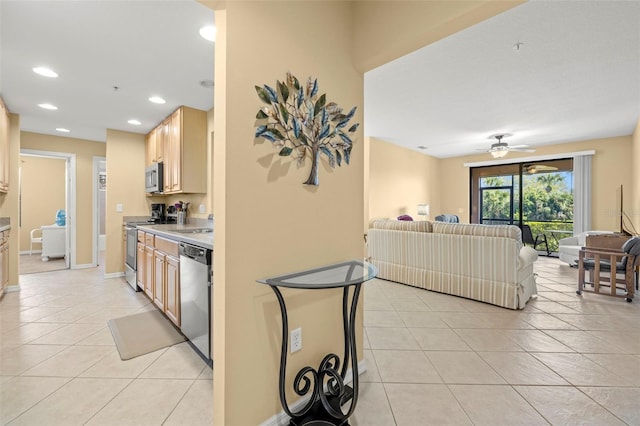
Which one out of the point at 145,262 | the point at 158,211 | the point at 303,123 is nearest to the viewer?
the point at 303,123

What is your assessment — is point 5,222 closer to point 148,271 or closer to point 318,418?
point 148,271

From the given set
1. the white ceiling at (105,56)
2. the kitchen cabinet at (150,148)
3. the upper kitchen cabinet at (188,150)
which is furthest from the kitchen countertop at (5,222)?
the upper kitchen cabinet at (188,150)

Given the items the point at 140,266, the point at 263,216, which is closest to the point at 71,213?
the point at 140,266

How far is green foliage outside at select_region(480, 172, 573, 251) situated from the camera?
6.50 m

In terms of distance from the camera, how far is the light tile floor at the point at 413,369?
1607mm

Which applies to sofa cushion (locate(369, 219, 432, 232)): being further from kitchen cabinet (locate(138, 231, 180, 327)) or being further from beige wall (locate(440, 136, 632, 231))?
beige wall (locate(440, 136, 632, 231))

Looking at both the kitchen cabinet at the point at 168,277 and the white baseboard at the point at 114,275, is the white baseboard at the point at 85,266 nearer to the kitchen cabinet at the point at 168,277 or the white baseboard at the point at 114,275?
the white baseboard at the point at 114,275

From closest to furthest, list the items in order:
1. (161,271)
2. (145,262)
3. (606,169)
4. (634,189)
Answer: (161,271) < (145,262) < (634,189) < (606,169)

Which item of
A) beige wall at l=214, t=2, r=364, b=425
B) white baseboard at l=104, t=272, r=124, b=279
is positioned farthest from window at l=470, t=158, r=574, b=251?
white baseboard at l=104, t=272, r=124, b=279

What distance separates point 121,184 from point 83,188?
1266mm

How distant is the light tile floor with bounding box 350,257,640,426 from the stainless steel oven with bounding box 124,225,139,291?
3054mm

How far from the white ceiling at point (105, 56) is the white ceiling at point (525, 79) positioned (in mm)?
1841

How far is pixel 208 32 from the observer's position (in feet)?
6.79

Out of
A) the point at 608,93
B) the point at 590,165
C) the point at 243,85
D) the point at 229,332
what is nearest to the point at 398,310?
the point at 229,332
